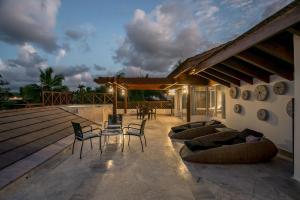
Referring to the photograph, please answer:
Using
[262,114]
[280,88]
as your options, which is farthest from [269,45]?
[262,114]

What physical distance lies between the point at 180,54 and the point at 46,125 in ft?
80.3

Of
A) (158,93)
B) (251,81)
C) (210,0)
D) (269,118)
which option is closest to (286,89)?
(269,118)

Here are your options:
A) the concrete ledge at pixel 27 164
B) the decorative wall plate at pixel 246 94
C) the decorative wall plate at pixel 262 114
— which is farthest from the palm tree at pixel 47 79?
the decorative wall plate at pixel 262 114

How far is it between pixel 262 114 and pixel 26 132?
669 cm

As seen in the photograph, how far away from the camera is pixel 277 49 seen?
3.51 m

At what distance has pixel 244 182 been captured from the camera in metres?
3.20

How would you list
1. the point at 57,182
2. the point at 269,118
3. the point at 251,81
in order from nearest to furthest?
the point at 57,182 → the point at 269,118 → the point at 251,81

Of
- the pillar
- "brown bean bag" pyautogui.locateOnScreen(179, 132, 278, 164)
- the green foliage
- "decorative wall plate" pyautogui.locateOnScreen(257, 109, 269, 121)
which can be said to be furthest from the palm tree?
the pillar

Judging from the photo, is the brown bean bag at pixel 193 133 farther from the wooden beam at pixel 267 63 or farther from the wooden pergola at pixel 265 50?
the wooden beam at pixel 267 63

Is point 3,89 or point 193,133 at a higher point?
point 3,89

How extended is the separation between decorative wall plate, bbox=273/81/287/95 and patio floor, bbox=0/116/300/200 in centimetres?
164

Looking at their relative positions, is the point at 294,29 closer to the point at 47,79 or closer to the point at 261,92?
the point at 261,92

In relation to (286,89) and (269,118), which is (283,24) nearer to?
(286,89)

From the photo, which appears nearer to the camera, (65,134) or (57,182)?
(57,182)
